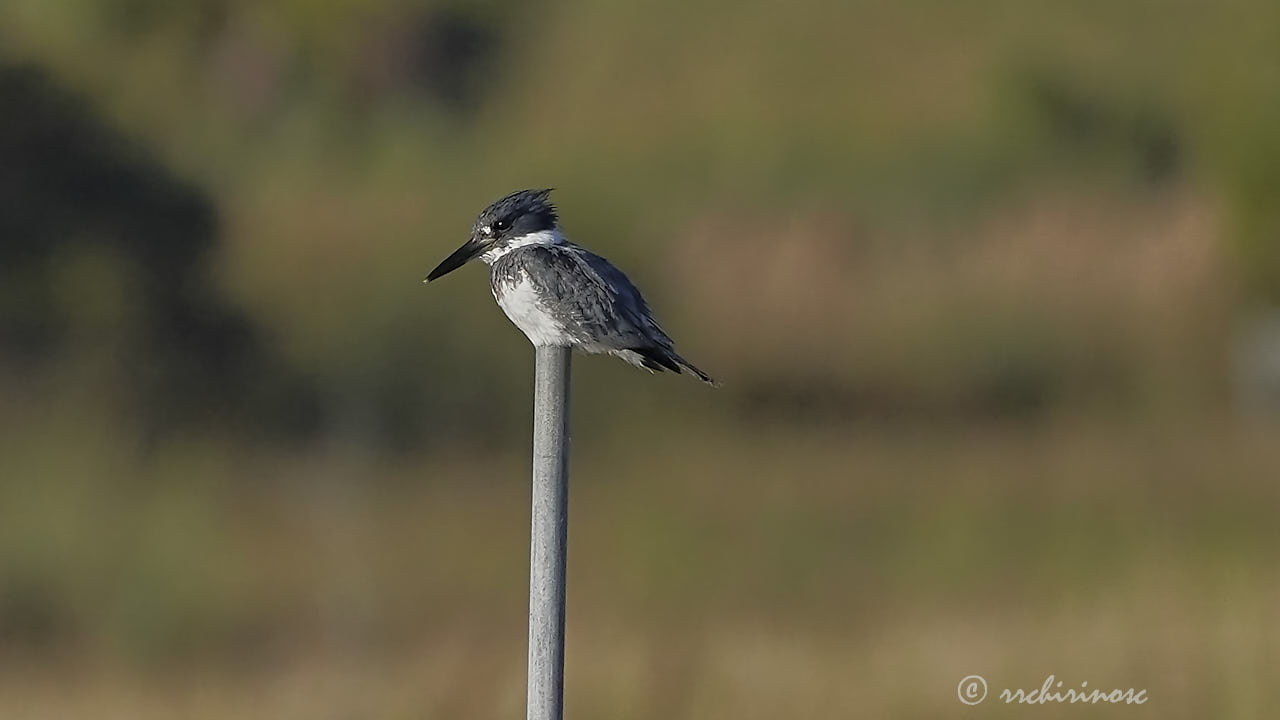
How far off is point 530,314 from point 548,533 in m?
0.45

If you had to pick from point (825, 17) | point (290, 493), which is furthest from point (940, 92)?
point (290, 493)

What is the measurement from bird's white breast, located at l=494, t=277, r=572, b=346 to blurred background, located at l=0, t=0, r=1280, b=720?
1651 millimetres

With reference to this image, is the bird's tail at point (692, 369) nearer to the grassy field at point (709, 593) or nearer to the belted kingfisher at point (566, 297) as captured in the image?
the belted kingfisher at point (566, 297)

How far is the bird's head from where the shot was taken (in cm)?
175

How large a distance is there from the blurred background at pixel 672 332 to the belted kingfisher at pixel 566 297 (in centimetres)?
158

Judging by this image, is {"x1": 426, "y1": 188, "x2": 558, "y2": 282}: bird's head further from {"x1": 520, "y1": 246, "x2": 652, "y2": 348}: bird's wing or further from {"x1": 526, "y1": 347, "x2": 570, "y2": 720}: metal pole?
{"x1": 526, "y1": 347, "x2": 570, "y2": 720}: metal pole

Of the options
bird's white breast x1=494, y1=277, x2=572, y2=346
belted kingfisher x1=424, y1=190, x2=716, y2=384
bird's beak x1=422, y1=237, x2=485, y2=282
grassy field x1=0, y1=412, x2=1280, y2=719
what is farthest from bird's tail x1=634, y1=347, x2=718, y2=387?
grassy field x1=0, y1=412, x2=1280, y2=719

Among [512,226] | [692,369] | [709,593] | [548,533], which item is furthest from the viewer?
[709,593]

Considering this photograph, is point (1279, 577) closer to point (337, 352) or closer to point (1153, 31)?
point (1153, 31)

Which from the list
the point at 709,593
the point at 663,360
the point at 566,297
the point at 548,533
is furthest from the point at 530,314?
the point at 709,593

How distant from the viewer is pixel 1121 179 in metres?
3.97

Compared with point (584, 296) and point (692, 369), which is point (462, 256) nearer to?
point (584, 296)

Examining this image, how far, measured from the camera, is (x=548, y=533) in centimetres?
120

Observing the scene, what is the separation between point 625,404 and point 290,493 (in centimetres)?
80
